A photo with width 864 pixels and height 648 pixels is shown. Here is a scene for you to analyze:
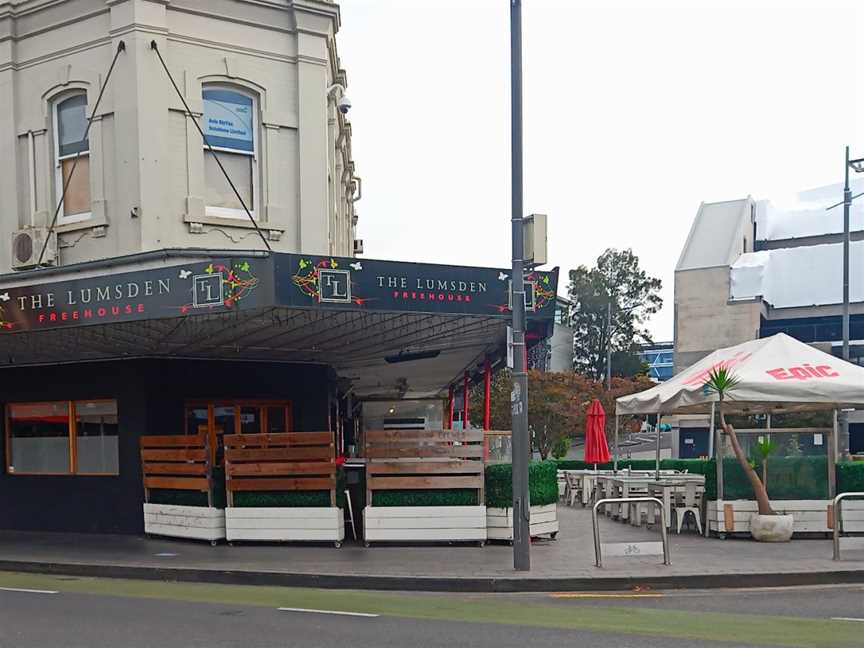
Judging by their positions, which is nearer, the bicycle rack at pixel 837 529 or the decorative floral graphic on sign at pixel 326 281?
the bicycle rack at pixel 837 529

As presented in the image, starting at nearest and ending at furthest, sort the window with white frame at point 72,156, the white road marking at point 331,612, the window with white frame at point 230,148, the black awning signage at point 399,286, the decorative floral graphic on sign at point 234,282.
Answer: the white road marking at point 331,612 < the decorative floral graphic on sign at point 234,282 < the black awning signage at point 399,286 < the window with white frame at point 230,148 < the window with white frame at point 72,156

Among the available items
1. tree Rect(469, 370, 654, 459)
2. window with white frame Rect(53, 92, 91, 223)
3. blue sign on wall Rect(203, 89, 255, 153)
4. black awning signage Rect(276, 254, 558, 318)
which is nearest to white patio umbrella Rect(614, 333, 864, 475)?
black awning signage Rect(276, 254, 558, 318)

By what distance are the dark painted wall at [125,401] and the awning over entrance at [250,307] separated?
0.99ft

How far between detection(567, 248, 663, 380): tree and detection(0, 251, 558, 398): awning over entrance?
6254 cm

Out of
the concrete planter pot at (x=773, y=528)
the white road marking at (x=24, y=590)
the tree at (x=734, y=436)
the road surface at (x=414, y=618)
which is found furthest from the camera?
the concrete planter pot at (x=773, y=528)

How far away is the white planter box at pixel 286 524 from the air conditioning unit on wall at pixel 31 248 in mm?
5432

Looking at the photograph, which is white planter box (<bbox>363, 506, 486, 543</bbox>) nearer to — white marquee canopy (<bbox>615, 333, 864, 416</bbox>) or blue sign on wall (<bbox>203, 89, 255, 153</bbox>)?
white marquee canopy (<bbox>615, 333, 864, 416</bbox>)

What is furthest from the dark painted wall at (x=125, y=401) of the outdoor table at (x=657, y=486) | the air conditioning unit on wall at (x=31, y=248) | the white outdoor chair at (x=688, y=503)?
the white outdoor chair at (x=688, y=503)

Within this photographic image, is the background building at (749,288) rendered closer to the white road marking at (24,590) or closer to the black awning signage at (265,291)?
the black awning signage at (265,291)

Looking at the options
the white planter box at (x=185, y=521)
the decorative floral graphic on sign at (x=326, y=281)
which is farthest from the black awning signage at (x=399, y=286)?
the white planter box at (x=185, y=521)

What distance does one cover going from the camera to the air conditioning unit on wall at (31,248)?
643 inches

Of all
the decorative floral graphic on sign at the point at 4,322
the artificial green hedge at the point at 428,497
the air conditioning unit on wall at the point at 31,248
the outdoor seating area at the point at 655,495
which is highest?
the air conditioning unit on wall at the point at 31,248

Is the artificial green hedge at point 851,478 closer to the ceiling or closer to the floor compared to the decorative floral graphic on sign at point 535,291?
closer to the floor

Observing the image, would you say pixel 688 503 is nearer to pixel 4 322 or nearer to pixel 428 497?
pixel 428 497
